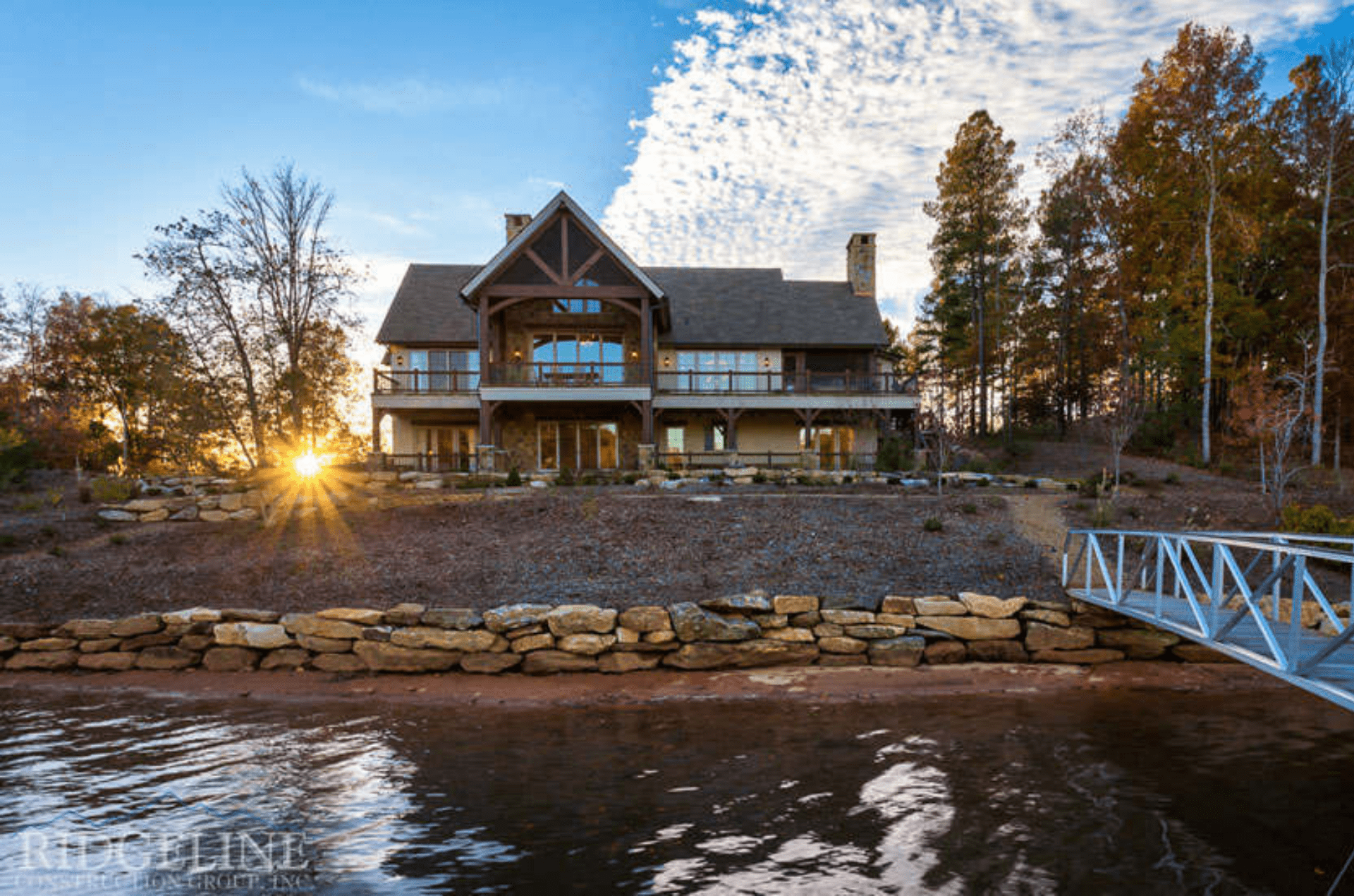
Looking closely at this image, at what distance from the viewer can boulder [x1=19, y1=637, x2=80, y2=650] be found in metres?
8.85

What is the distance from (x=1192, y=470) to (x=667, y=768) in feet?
77.7

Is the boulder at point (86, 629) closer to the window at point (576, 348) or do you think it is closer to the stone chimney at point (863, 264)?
the window at point (576, 348)

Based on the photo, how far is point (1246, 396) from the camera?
16406mm

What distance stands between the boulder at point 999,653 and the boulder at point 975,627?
0.11 meters

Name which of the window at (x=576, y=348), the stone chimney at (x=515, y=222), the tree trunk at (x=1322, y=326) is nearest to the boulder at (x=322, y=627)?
the window at (x=576, y=348)

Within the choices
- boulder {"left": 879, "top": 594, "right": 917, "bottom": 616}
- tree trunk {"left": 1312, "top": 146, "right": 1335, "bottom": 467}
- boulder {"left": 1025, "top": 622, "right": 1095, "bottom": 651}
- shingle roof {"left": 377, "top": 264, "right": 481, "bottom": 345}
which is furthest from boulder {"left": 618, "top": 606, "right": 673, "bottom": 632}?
tree trunk {"left": 1312, "top": 146, "right": 1335, "bottom": 467}

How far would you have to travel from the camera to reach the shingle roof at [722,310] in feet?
80.9

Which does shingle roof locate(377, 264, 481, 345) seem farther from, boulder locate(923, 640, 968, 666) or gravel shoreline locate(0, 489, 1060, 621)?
boulder locate(923, 640, 968, 666)

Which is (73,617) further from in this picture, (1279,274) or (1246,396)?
(1279,274)

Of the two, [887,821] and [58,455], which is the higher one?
[58,455]

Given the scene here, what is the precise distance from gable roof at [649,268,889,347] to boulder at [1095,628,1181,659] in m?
18.0

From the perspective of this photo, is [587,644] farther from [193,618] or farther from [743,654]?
[193,618]

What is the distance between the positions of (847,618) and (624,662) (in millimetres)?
3338

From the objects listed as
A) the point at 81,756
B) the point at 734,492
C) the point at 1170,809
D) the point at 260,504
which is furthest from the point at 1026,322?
the point at 81,756
